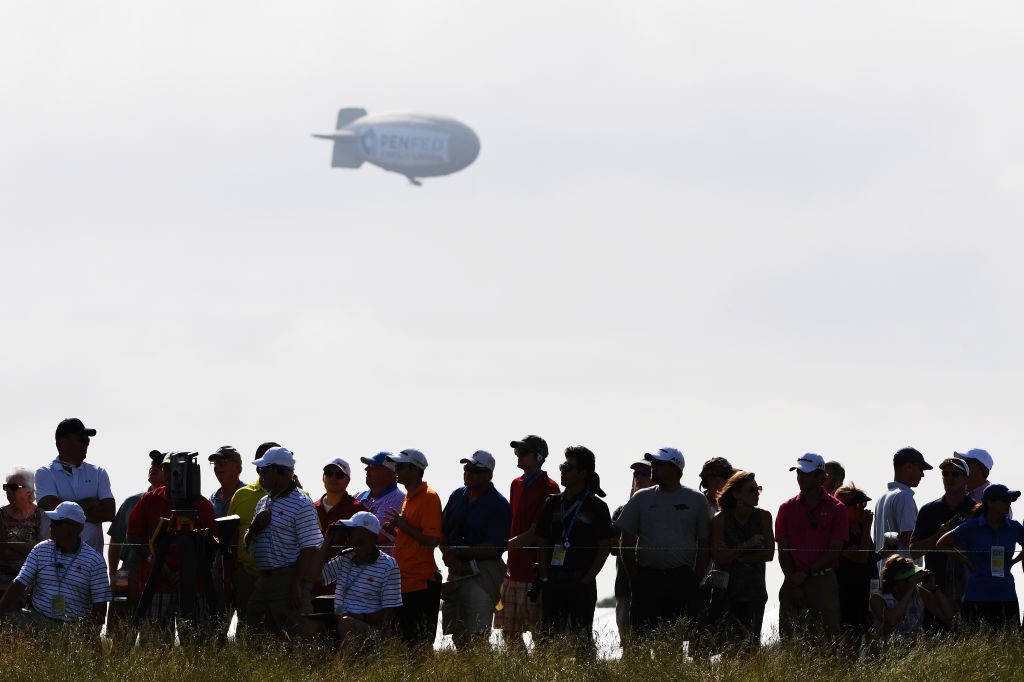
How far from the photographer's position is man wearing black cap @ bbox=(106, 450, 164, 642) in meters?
13.1

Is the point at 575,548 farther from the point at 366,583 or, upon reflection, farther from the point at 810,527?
the point at 810,527

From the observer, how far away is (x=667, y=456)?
1320 centimetres

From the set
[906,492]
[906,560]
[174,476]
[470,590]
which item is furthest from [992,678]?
[174,476]

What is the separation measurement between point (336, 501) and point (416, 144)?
92.3m

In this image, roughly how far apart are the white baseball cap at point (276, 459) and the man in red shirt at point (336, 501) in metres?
1.09

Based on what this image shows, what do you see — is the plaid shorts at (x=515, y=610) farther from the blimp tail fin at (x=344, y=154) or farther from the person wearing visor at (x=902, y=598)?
the blimp tail fin at (x=344, y=154)

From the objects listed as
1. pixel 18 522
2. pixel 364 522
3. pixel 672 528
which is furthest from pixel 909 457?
pixel 18 522

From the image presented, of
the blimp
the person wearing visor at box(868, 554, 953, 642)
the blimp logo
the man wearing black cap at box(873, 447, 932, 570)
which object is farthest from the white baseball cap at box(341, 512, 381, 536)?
the blimp logo

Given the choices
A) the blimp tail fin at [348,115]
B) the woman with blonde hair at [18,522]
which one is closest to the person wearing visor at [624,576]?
the woman with blonde hair at [18,522]

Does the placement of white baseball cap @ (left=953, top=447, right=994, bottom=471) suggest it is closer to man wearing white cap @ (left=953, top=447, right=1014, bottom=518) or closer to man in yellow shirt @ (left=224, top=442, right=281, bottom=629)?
man wearing white cap @ (left=953, top=447, right=1014, bottom=518)

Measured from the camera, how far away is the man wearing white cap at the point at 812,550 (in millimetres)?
13344

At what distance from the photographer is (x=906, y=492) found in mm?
14375

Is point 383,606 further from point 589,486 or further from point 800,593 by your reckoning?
point 800,593

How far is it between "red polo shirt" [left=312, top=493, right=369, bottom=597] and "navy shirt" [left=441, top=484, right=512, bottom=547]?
0.73 meters
